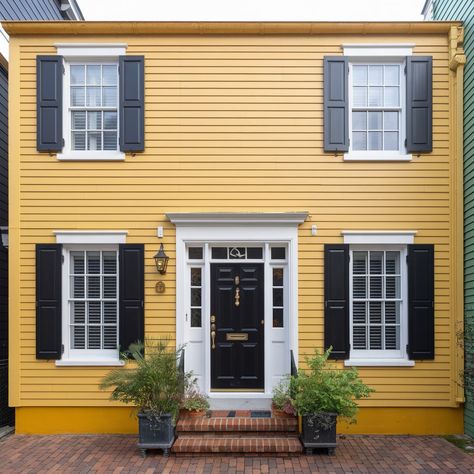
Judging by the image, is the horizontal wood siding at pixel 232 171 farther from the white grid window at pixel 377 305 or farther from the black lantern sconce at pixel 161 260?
the white grid window at pixel 377 305

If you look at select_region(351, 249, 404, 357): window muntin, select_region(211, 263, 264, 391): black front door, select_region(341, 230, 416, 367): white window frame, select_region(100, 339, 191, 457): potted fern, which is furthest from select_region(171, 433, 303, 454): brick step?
select_region(351, 249, 404, 357): window muntin

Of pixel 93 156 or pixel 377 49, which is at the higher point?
pixel 377 49

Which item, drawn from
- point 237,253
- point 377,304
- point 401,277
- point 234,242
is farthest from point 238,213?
point 401,277

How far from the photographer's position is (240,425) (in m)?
7.09

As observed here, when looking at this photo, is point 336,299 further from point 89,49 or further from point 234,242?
point 89,49

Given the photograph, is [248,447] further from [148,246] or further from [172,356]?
[148,246]

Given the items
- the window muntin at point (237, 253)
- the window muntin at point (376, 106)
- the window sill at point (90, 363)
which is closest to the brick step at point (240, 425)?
the window sill at point (90, 363)

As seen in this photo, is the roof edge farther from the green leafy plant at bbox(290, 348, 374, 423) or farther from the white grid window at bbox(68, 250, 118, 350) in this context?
the green leafy plant at bbox(290, 348, 374, 423)

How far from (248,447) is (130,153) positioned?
453cm

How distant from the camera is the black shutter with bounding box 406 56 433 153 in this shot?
7.92 m

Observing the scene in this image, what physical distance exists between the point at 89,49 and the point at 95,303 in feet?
12.8

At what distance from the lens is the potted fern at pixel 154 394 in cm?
678

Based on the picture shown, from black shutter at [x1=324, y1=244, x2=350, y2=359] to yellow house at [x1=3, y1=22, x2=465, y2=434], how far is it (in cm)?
2

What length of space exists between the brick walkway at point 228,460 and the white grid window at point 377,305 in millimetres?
1410
